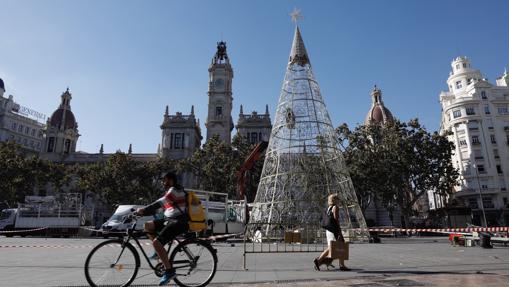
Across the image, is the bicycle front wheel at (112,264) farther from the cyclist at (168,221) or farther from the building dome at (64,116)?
the building dome at (64,116)

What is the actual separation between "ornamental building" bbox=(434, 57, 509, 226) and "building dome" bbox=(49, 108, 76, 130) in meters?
70.8

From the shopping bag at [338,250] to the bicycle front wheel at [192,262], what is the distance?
346 centimetres

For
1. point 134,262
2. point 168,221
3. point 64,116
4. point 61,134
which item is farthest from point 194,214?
point 64,116

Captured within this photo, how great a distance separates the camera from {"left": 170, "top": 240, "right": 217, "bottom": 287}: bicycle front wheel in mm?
5879

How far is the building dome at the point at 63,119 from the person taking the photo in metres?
70.4

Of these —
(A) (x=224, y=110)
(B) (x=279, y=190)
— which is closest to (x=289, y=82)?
(B) (x=279, y=190)

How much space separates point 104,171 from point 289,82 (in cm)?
3330

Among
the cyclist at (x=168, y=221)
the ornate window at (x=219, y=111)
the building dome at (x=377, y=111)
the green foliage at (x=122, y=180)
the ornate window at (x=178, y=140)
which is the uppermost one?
the building dome at (x=377, y=111)

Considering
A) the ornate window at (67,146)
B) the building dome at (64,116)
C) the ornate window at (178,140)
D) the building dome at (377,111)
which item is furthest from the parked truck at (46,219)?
the building dome at (377,111)

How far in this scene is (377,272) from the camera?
25.8 feet

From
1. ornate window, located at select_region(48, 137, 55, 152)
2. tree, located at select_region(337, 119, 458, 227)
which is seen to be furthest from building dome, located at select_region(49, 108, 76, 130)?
tree, located at select_region(337, 119, 458, 227)

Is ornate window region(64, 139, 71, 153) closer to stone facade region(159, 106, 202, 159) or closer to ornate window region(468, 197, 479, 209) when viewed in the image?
stone facade region(159, 106, 202, 159)

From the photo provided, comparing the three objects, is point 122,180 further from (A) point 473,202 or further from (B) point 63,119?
(A) point 473,202

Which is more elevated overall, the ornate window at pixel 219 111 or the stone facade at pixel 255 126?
the ornate window at pixel 219 111
